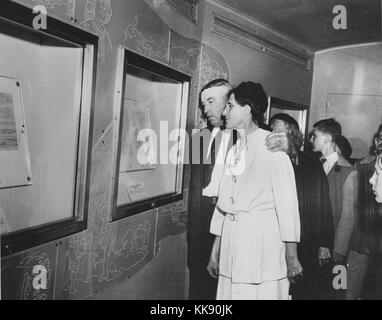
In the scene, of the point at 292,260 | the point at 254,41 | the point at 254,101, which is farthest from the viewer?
the point at 254,41

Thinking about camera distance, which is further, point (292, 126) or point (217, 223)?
point (292, 126)

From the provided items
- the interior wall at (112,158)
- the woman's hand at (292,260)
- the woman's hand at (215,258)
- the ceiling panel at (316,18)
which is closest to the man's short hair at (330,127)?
the interior wall at (112,158)

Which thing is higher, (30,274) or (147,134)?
(147,134)

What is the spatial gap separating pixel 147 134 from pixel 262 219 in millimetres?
862

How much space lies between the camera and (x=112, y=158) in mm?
1625

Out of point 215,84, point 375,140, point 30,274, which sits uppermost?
point 215,84

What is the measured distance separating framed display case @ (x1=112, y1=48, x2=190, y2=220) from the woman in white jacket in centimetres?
52

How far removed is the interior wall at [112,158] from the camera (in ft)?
4.41

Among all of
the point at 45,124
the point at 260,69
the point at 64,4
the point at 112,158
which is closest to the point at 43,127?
the point at 45,124

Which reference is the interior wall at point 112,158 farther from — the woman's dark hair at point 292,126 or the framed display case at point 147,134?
the woman's dark hair at point 292,126

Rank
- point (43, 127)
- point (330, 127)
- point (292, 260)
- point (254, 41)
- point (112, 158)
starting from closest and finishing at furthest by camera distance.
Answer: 1. point (43, 127)
2. point (112, 158)
3. point (292, 260)
4. point (330, 127)
5. point (254, 41)

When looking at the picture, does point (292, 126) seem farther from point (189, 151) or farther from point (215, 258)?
point (215, 258)

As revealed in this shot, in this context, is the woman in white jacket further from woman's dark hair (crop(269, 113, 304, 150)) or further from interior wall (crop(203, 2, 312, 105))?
interior wall (crop(203, 2, 312, 105))
